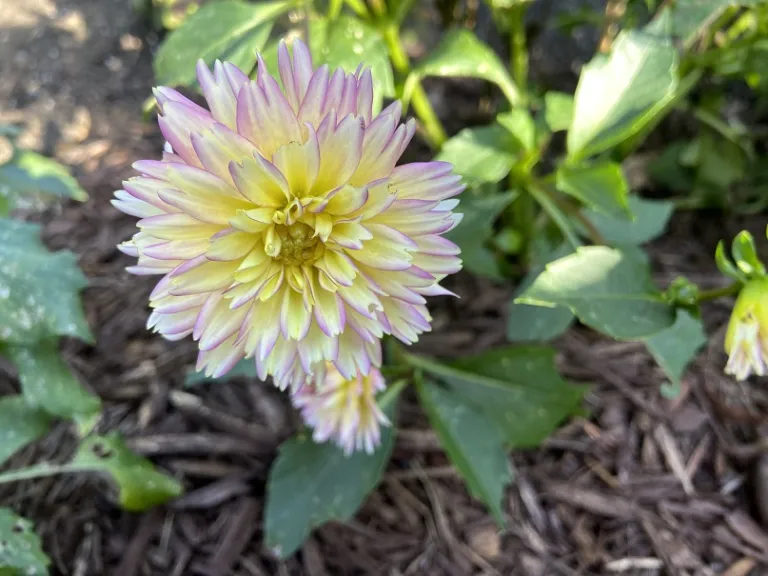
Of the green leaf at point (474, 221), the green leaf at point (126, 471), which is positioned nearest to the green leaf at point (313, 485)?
the green leaf at point (126, 471)

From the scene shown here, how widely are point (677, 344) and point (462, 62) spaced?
0.63 meters

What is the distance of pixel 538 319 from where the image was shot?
1.13 metres

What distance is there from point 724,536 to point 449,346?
0.66m

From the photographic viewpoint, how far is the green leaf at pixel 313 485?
103 centimetres

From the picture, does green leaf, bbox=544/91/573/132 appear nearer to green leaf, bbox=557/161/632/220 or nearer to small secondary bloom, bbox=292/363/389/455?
green leaf, bbox=557/161/632/220

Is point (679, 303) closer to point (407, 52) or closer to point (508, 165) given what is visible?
point (508, 165)

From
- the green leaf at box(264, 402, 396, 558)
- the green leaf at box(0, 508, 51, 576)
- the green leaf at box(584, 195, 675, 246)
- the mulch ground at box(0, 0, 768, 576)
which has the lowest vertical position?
the mulch ground at box(0, 0, 768, 576)

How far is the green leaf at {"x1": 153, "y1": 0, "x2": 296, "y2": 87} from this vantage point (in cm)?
100

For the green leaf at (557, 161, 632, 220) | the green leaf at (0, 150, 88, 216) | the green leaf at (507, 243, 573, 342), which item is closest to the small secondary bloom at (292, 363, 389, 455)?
the green leaf at (507, 243, 573, 342)

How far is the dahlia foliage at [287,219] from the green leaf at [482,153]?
0.37 meters

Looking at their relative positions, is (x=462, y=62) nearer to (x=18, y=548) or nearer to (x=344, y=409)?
(x=344, y=409)

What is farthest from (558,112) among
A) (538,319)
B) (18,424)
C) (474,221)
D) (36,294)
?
(18,424)

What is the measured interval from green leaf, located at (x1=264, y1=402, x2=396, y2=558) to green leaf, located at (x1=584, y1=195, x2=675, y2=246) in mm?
552

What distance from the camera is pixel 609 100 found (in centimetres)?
102
